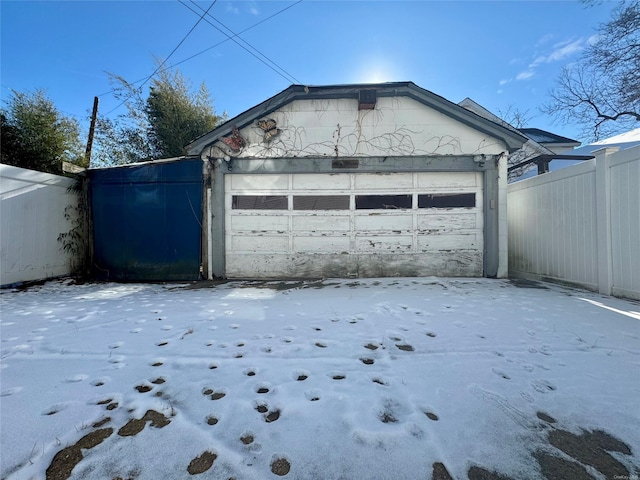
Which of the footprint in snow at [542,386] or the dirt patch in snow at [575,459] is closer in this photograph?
the dirt patch in snow at [575,459]

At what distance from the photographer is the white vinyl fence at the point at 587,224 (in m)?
3.74

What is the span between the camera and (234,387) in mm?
1806

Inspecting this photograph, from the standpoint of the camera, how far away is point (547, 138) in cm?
1173

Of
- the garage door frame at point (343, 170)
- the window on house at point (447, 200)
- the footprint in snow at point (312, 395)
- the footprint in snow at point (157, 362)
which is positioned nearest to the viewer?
the footprint in snow at point (312, 395)

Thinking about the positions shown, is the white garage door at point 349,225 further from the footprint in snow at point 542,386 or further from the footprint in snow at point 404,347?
the footprint in snow at point 542,386

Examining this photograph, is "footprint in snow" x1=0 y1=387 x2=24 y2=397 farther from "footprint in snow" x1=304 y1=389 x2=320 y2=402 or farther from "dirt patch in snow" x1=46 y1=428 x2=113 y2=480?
"footprint in snow" x1=304 y1=389 x2=320 y2=402

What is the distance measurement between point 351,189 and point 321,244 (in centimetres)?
138

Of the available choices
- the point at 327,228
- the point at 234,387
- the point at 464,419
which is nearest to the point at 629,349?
the point at 464,419

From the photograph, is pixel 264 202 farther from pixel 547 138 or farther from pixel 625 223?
pixel 547 138

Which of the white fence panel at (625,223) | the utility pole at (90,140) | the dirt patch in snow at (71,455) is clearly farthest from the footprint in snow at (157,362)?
the utility pole at (90,140)

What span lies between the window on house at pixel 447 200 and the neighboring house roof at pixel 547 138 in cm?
900

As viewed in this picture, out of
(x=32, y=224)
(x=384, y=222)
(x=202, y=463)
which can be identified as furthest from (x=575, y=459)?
(x=32, y=224)

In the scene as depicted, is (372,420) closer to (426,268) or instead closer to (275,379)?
(275,379)

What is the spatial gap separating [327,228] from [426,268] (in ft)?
7.64
